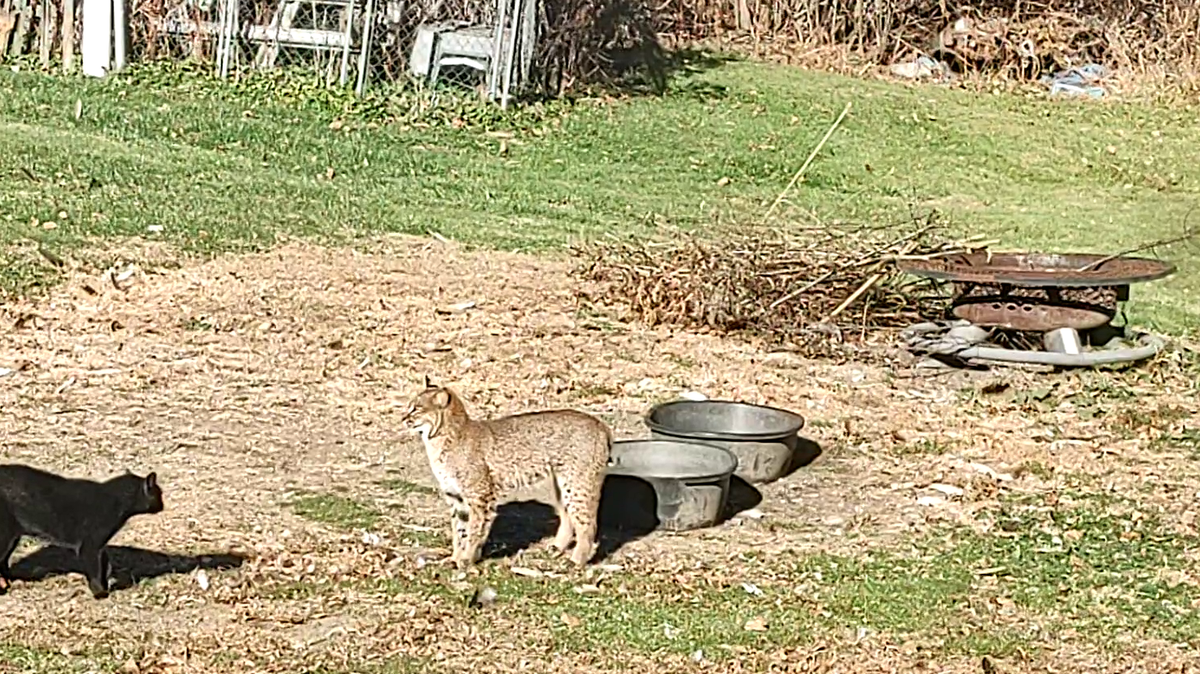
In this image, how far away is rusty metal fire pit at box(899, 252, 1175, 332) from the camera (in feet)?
34.2

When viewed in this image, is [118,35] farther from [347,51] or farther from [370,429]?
[370,429]

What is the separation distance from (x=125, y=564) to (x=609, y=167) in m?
10.8

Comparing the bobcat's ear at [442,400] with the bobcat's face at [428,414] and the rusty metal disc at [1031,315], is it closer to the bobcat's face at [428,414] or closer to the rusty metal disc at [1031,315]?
the bobcat's face at [428,414]

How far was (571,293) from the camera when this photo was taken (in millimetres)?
12117

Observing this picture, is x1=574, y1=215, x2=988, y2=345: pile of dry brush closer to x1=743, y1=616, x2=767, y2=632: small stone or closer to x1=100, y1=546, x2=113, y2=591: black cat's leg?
x1=743, y1=616, x2=767, y2=632: small stone

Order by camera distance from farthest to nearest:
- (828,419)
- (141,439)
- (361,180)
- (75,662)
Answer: (361,180) < (828,419) < (141,439) < (75,662)

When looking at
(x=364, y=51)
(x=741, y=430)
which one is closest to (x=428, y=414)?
(x=741, y=430)

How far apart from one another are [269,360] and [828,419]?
9.58 ft

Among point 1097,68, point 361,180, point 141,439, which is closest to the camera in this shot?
point 141,439

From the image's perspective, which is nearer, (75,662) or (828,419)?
(75,662)

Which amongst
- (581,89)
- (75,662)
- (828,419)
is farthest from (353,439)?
(581,89)

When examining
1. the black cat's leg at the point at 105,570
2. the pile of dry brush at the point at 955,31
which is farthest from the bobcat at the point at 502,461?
the pile of dry brush at the point at 955,31

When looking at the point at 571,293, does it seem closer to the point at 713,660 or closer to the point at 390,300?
the point at 390,300

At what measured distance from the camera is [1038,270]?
10.8 meters
